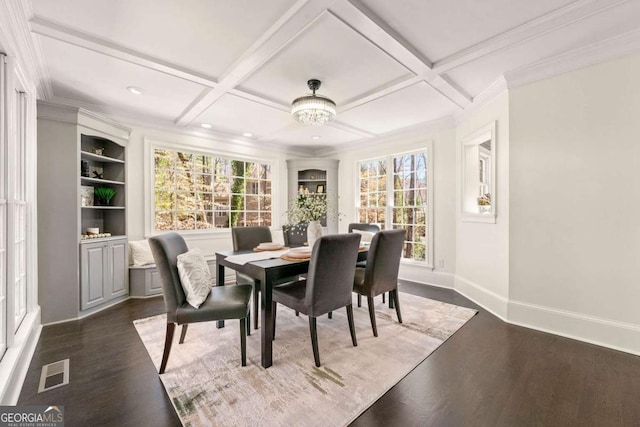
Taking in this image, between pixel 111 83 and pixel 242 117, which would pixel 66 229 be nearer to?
pixel 111 83

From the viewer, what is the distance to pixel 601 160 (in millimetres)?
2443

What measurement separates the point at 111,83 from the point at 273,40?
2.03 meters

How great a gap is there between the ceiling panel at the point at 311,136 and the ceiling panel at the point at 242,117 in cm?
26

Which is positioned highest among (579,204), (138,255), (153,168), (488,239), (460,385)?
(153,168)

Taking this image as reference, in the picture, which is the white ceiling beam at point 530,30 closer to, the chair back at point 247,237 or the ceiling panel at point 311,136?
the ceiling panel at point 311,136

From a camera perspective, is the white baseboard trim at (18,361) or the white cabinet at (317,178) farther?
the white cabinet at (317,178)

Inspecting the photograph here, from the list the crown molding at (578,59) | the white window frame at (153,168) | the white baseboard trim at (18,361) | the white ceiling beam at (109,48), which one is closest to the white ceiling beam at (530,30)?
the crown molding at (578,59)

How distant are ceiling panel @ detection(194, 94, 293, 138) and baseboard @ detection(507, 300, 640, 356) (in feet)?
12.1

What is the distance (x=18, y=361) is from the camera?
190 cm

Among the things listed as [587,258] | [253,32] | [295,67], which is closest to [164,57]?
[253,32]

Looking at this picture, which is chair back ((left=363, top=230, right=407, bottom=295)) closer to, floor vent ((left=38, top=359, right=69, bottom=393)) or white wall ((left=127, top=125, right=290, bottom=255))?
floor vent ((left=38, top=359, right=69, bottom=393))

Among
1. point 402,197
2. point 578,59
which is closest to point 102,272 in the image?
point 402,197

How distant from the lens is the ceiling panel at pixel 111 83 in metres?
2.47

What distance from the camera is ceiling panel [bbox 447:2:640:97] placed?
203cm
